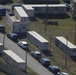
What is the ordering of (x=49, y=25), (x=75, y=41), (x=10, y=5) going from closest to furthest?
(x=75, y=41) → (x=49, y=25) → (x=10, y=5)

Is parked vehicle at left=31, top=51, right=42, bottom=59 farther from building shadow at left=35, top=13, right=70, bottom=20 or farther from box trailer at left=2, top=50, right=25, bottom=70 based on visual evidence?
building shadow at left=35, top=13, right=70, bottom=20

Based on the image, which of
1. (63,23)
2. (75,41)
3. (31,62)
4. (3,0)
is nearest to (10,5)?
(3,0)

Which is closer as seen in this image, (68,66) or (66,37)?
(68,66)

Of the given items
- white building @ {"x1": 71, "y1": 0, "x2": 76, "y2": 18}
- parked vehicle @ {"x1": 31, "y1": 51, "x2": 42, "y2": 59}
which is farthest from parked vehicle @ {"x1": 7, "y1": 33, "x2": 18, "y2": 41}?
white building @ {"x1": 71, "y1": 0, "x2": 76, "y2": 18}

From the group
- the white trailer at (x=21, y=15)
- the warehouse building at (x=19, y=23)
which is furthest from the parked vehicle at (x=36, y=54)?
the white trailer at (x=21, y=15)

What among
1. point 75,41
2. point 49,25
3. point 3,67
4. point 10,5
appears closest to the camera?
point 3,67

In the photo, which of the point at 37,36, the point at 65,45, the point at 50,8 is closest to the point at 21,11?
the point at 50,8

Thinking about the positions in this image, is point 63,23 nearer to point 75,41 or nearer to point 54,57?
point 75,41
